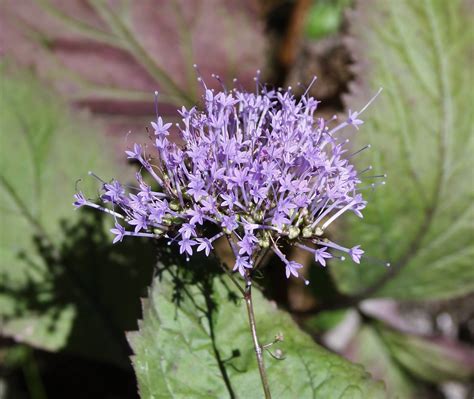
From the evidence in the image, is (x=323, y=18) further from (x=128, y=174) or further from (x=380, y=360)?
(x=380, y=360)

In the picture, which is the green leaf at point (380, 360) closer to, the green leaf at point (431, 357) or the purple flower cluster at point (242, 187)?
the green leaf at point (431, 357)

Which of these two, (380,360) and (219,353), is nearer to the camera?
(219,353)

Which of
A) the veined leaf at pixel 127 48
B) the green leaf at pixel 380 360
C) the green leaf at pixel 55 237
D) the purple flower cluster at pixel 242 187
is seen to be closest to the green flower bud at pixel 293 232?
the purple flower cluster at pixel 242 187

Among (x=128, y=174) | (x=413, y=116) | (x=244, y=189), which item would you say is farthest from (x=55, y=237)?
(x=413, y=116)

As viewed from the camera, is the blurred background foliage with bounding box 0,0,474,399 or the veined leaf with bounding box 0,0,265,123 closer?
the blurred background foliage with bounding box 0,0,474,399

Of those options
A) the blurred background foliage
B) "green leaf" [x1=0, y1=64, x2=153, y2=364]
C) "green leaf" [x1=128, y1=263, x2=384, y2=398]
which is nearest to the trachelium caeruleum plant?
"green leaf" [x1=128, y1=263, x2=384, y2=398]

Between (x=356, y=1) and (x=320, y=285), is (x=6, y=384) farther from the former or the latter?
(x=356, y=1)

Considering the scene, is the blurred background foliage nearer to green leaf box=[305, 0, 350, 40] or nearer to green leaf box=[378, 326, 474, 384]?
green leaf box=[378, 326, 474, 384]
